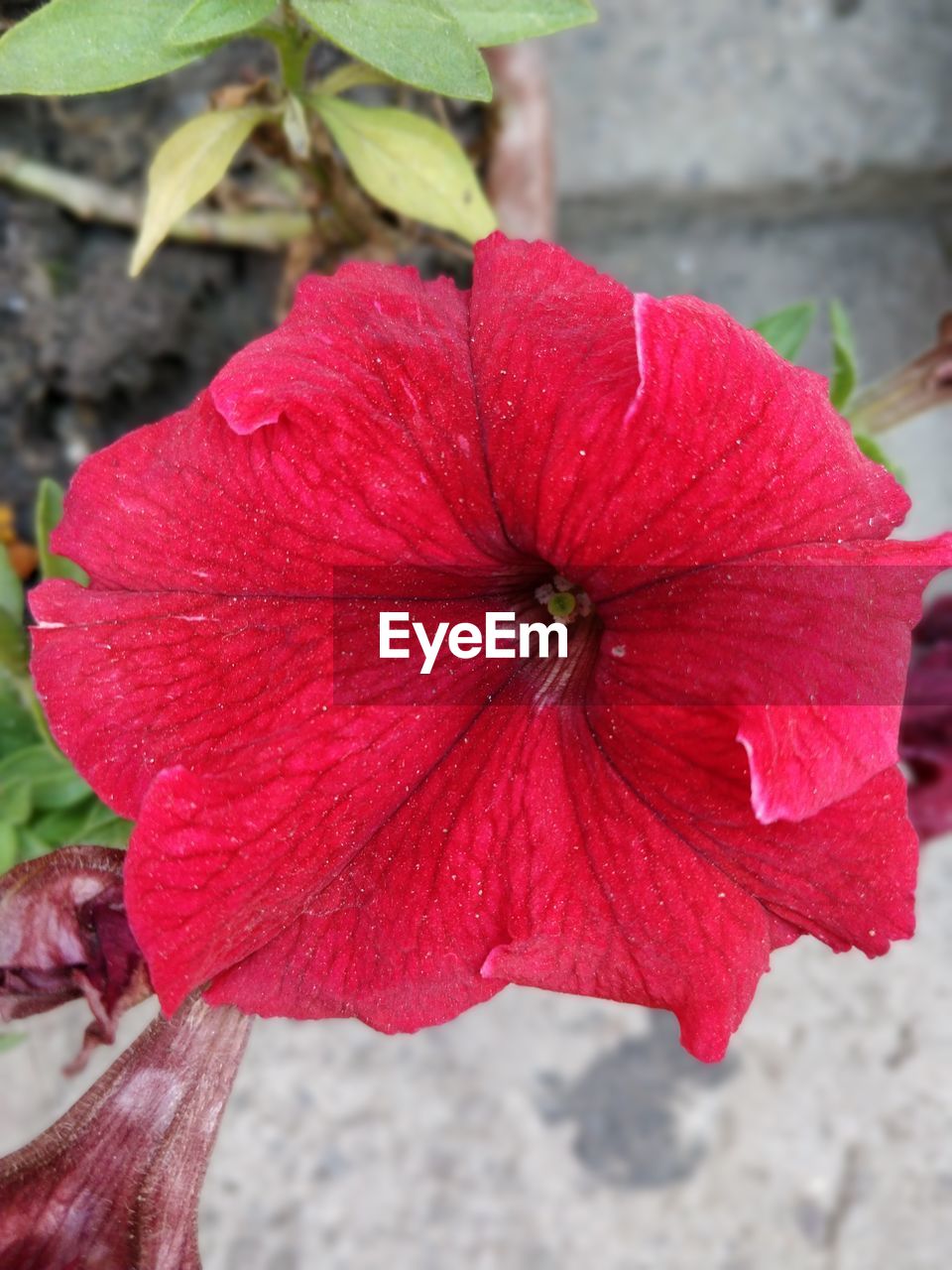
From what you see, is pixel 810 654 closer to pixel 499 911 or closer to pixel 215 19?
pixel 499 911

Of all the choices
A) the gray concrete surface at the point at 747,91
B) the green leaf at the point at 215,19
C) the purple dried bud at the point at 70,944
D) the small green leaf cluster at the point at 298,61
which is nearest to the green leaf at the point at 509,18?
the small green leaf cluster at the point at 298,61

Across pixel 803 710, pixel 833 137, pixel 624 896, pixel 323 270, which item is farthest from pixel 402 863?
pixel 833 137

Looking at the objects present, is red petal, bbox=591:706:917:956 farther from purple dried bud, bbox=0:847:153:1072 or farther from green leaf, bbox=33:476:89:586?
green leaf, bbox=33:476:89:586

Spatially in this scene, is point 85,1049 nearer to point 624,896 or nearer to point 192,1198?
point 192,1198

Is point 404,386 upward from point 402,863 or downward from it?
upward

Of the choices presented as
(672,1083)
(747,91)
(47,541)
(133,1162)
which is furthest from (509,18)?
(672,1083)

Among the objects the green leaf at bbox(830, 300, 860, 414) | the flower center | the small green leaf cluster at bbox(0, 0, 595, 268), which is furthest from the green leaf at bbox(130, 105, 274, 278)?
Result: the green leaf at bbox(830, 300, 860, 414)
